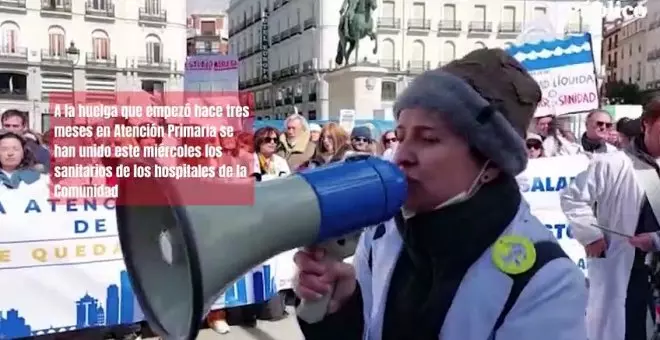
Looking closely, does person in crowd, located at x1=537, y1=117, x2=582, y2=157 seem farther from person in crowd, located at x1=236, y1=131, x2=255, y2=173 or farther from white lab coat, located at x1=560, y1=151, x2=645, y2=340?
white lab coat, located at x1=560, y1=151, x2=645, y2=340

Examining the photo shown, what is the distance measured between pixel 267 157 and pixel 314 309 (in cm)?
456

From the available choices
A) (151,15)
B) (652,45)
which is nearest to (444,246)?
(151,15)

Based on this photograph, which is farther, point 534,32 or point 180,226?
point 534,32

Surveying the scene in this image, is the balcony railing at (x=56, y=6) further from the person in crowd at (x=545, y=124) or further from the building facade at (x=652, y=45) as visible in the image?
the building facade at (x=652, y=45)

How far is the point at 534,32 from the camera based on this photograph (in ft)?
28.4

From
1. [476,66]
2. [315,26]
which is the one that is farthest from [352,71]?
[315,26]

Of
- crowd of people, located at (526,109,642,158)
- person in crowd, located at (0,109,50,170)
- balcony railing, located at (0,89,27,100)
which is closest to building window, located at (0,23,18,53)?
balcony railing, located at (0,89,27,100)

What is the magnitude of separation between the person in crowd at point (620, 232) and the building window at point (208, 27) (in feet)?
272

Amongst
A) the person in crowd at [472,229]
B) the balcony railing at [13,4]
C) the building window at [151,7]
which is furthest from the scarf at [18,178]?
the building window at [151,7]

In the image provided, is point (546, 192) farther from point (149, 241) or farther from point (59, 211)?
point (149, 241)

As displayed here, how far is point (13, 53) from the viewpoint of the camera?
45844mm

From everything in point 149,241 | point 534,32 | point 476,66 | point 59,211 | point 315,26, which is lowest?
point 59,211

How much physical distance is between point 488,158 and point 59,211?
381 centimetres

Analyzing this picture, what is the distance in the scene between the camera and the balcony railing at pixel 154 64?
162 ft
